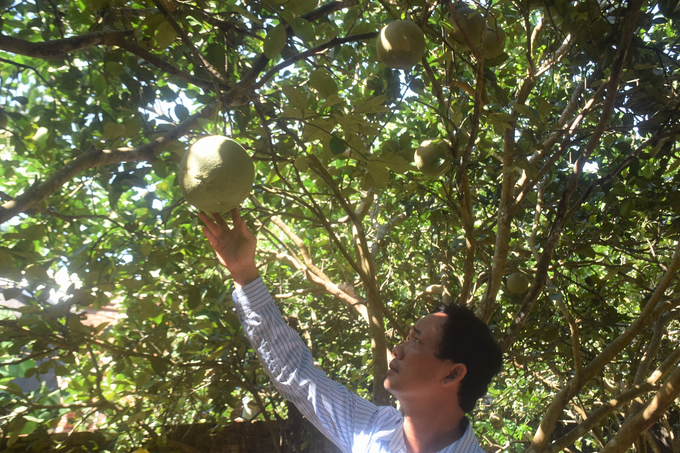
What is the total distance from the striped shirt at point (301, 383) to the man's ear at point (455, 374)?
241 mm

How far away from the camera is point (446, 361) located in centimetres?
155

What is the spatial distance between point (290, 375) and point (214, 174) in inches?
33.1

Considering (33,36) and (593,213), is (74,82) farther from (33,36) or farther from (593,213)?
(593,213)

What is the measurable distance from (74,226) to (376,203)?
198cm

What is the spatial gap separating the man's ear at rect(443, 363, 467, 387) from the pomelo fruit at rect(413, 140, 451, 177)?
79cm

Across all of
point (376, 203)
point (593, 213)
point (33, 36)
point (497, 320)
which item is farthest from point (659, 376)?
point (33, 36)

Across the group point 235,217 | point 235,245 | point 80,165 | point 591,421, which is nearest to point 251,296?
point 235,245

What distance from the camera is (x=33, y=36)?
8.18 feet

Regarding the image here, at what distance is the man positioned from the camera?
1523mm

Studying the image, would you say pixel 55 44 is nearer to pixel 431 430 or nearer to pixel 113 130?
pixel 113 130

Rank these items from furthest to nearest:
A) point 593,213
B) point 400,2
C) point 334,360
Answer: point 334,360, point 593,213, point 400,2

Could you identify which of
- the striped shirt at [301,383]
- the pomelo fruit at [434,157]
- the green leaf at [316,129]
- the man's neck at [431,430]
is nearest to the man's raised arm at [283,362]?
the striped shirt at [301,383]

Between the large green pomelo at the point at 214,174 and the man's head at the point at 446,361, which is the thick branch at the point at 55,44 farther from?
the man's head at the point at 446,361

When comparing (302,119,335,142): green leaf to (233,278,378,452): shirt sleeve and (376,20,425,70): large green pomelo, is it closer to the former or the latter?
(376,20,425,70): large green pomelo
